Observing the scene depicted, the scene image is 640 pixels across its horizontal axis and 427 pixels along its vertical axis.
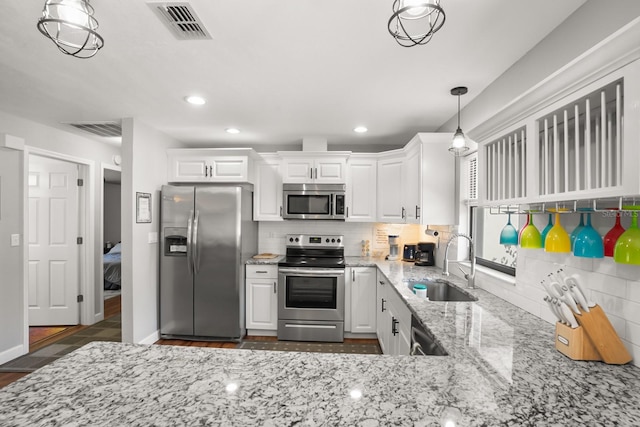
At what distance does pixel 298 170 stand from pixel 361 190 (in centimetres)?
83

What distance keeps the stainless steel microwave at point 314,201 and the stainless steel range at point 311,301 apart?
608 mm

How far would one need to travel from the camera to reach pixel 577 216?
58.3 inches

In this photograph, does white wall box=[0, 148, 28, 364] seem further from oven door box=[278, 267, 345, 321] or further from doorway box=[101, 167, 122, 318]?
oven door box=[278, 267, 345, 321]

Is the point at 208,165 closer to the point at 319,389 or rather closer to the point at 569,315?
the point at 319,389

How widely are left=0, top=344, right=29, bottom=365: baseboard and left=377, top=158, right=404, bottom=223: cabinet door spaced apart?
13.4 feet

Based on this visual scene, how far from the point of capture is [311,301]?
3518 millimetres

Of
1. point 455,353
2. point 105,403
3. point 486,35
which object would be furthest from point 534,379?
point 486,35

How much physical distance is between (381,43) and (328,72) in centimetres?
46

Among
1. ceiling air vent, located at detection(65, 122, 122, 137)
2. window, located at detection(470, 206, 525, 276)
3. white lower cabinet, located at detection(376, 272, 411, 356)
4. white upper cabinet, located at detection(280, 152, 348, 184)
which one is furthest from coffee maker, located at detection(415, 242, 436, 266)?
ceiling air vent, located at detection(65, 122, 122, 137)

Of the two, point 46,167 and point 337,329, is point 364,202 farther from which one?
point 46,167

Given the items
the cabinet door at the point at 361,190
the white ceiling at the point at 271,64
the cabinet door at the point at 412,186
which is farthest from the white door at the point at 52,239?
the cabinet door at the point at 412,186

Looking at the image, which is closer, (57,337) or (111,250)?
(57,337)

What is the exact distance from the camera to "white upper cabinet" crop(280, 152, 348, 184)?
12.3ft

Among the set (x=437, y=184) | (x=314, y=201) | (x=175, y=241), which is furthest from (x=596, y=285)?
(x=175, y=241)
